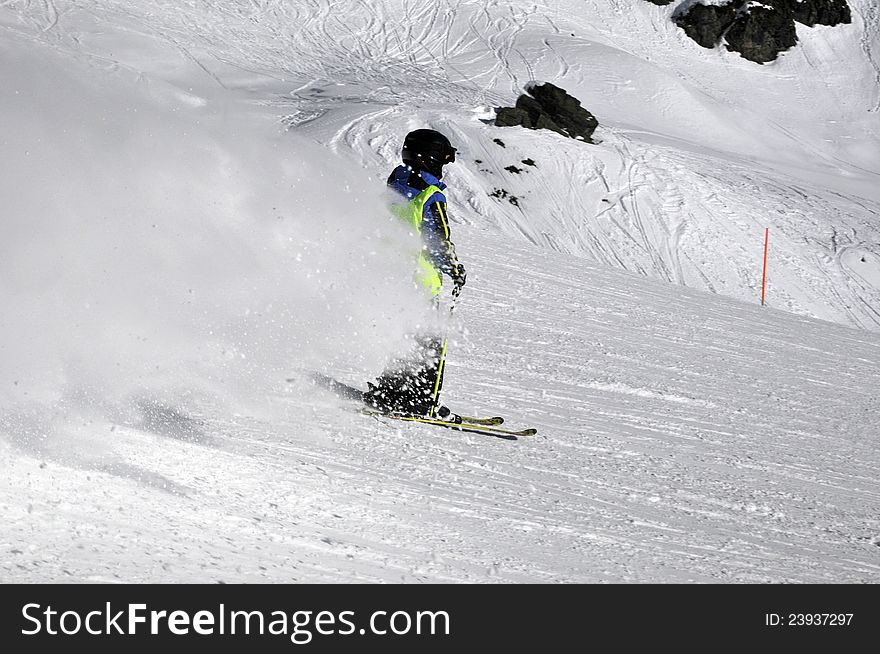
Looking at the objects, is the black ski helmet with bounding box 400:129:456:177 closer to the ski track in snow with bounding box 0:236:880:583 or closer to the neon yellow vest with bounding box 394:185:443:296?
the neon yellow vest with bounding box 394:185:443:296

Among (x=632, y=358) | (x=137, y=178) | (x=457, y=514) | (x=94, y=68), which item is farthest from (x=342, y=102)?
(x=457, y=514)

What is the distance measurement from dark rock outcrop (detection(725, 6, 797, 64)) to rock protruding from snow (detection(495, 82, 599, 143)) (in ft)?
57.7

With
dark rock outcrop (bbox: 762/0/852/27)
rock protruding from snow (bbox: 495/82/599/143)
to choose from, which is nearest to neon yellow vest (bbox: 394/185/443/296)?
rock protruding from snow (bbox: 495/82/599/143)

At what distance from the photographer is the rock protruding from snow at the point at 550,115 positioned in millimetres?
25766

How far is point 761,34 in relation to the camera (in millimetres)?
42281

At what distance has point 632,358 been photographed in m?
8.75

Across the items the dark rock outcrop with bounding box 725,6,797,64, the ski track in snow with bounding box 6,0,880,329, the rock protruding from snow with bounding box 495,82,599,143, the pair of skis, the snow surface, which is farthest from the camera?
the dark rock outcrop with bounding box 725,6,797,64

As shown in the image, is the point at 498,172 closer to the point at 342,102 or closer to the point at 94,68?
the point at 342,102

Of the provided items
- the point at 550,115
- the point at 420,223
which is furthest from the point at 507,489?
the point at 550,115

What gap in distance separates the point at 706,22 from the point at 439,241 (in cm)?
4035

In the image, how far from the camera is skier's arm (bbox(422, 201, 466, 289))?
5.76 meters

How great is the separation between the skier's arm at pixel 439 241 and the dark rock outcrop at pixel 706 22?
3957 centimetres

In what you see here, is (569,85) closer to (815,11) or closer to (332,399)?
(815,11)

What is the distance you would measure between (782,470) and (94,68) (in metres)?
24.8
